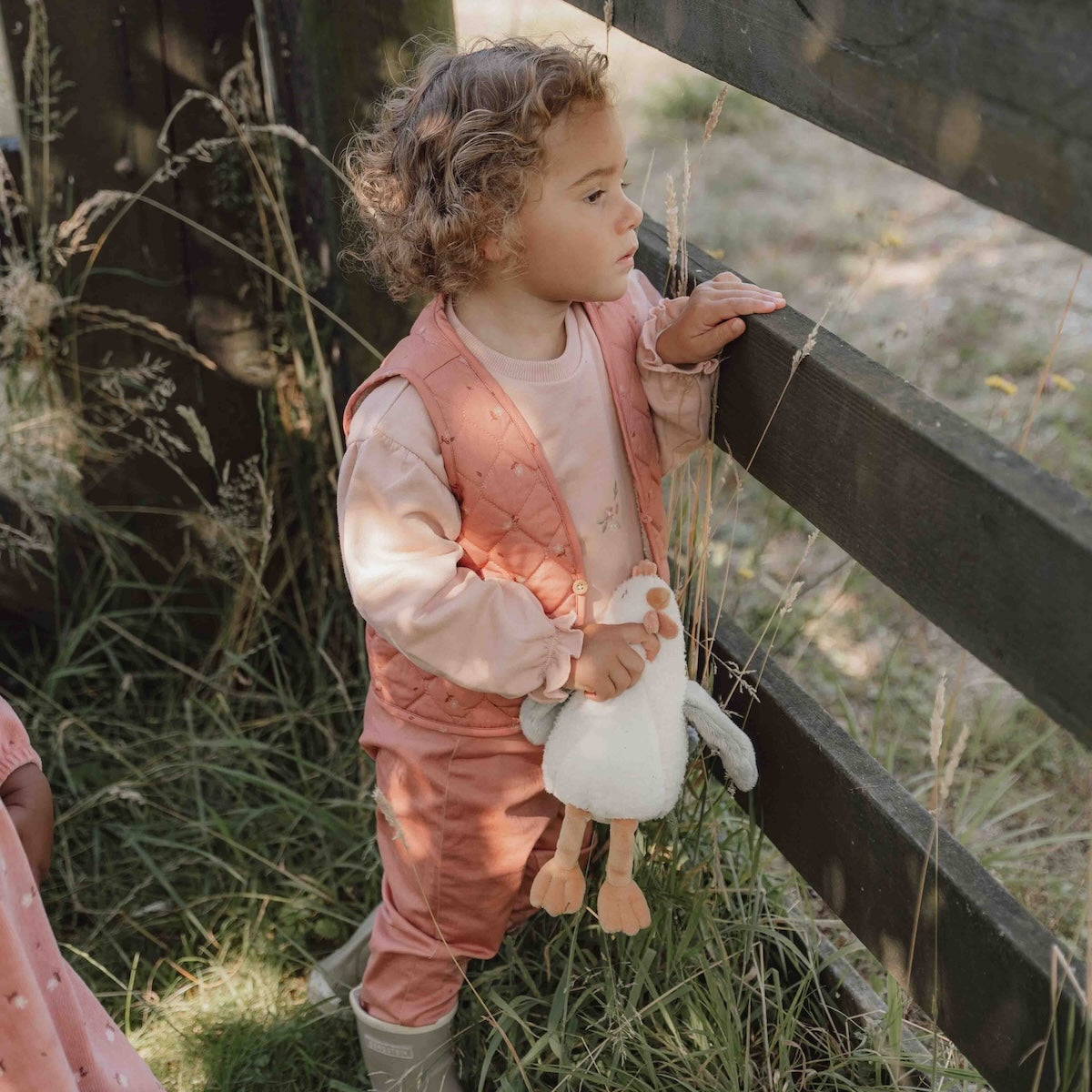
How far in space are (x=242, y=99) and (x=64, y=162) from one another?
1.30ft

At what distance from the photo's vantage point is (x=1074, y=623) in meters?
1.18

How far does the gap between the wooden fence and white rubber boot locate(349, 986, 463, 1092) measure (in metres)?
0.63

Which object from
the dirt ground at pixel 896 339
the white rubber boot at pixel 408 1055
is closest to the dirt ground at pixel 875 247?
the dirt ground at pixel 896 339

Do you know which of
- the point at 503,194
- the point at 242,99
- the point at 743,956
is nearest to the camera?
Result: the point at 503,194

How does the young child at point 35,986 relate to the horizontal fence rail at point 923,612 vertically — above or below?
below

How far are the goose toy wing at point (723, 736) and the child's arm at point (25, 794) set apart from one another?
0.84 meters

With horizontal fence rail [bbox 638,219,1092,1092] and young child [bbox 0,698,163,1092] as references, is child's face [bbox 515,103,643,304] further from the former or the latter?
young child [bbox 0,698,163,1092]

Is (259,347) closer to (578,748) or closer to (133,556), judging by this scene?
(133,556)

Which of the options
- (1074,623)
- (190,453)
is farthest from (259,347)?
(1074,623)

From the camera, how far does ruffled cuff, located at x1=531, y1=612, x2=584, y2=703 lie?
5.72ft

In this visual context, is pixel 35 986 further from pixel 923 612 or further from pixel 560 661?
pixel 923 612

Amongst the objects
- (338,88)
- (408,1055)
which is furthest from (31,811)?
(338,88)

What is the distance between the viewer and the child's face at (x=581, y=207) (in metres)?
1.67

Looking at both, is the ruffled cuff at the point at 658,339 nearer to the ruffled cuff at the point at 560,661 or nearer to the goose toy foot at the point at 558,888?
the ruffled cuff at the point at 560,661
